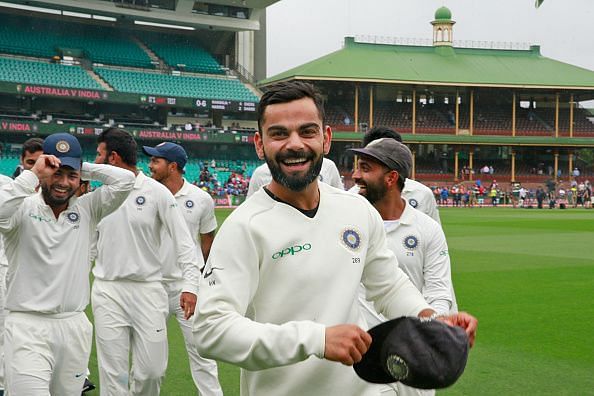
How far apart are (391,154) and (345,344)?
279cm

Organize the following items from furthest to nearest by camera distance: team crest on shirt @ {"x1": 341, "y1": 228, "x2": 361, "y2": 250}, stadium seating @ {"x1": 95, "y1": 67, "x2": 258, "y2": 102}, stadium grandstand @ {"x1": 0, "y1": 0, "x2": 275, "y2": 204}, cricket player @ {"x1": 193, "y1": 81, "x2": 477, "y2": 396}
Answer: stadium seating @ {"x1": 95, "y1": 67, "x2": 258, "y2": 102}
stadium grandstand @ {"x1": 0, "y1": 0, "x2": 275, "y2": 204}
team crest on shirt @ {"x1": 341, "y1": 228, "x2": 361, "y2": 250}
cricket player @ {"x1": 193, "y1": 81, "x2": 477, "y2": 396}

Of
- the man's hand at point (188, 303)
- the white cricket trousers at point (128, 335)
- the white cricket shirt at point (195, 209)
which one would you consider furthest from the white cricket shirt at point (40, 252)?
the white cricket shirt at point (195, 209)

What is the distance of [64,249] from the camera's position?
563 centimetres

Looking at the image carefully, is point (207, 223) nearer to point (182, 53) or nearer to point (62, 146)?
point (62, 146)

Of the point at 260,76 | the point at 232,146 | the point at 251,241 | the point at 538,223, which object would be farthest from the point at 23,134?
the point at 251,241

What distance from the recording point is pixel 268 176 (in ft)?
26.1

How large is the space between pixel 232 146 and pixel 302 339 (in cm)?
5228

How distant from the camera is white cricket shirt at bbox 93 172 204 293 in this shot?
6816mm

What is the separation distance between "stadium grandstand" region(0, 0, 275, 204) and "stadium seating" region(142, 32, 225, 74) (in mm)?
76

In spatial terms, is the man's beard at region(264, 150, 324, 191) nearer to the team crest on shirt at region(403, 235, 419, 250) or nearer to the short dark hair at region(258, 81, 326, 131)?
the short dark hair at region(258, 81, 326, 131)

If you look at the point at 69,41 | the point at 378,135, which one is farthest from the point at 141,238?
the point at 69,41

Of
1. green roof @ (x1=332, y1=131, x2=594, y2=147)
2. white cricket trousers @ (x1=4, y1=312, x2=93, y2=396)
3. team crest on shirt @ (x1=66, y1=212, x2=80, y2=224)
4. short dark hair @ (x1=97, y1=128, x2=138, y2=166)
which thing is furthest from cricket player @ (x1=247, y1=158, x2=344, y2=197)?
green roof @ (x1=332, y1=131, x2=594, y2=147)

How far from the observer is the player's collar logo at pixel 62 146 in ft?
18.3

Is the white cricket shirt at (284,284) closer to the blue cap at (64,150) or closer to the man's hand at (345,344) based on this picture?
the man's hand at (345,344)
